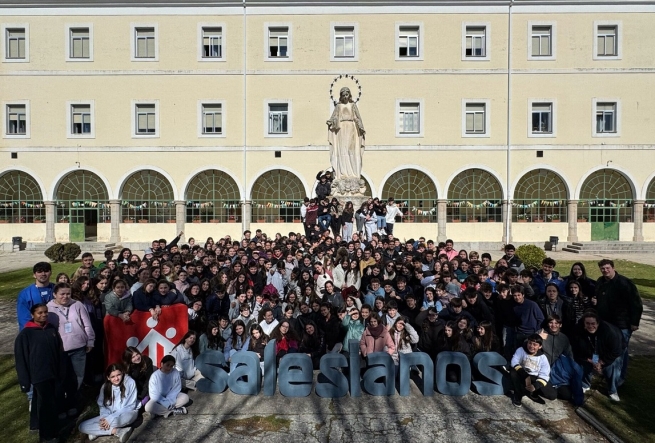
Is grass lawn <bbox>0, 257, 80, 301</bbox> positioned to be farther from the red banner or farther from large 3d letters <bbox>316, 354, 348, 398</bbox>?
large 3d letters <bbox>316, 354, 348, 398</bbox>

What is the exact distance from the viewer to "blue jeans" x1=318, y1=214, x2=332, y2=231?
46.9 feet

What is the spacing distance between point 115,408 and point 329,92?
21.8 metres

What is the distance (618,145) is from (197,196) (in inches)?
935

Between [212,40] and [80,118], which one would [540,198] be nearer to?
[212,40]

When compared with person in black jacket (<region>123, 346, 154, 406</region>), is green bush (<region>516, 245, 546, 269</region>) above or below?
above

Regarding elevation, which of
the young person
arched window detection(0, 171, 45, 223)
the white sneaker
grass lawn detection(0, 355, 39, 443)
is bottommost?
grass lawn detection(0, 355, 39, 443)

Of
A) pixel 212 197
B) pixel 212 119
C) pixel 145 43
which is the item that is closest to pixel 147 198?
pixel 212 197

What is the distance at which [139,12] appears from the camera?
2466cm

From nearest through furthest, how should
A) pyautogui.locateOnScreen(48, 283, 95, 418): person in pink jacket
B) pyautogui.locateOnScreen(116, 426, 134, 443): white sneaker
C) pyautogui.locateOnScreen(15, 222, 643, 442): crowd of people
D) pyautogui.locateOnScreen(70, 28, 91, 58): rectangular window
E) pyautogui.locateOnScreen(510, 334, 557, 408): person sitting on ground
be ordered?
pyautogui.locateOnScreen(116, 426, 134, 443): white sneaker → pyautogui.locateOnScreen(15, 222, 643, 442): crowd of people → pyautogui.locateOnScreen(48, 283, 95, 418): person in pink jacket → pyautogui.locateOnScreen(510, 334, 557, 408): person sitting on ground → pyautogui.locateOnScreen(70, 28, 91, 58): rectangular window

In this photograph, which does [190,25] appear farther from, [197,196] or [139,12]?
[197,196]

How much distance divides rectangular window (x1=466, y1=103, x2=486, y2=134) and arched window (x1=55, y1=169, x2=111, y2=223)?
21019mm

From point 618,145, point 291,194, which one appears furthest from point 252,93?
point 618,145

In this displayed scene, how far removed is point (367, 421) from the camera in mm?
5473

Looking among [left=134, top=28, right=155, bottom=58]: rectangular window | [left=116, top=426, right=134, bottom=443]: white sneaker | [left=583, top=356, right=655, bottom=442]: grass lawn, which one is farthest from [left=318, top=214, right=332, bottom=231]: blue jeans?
[left=134, top=28, right=155, bottom=58]: rectangular window
